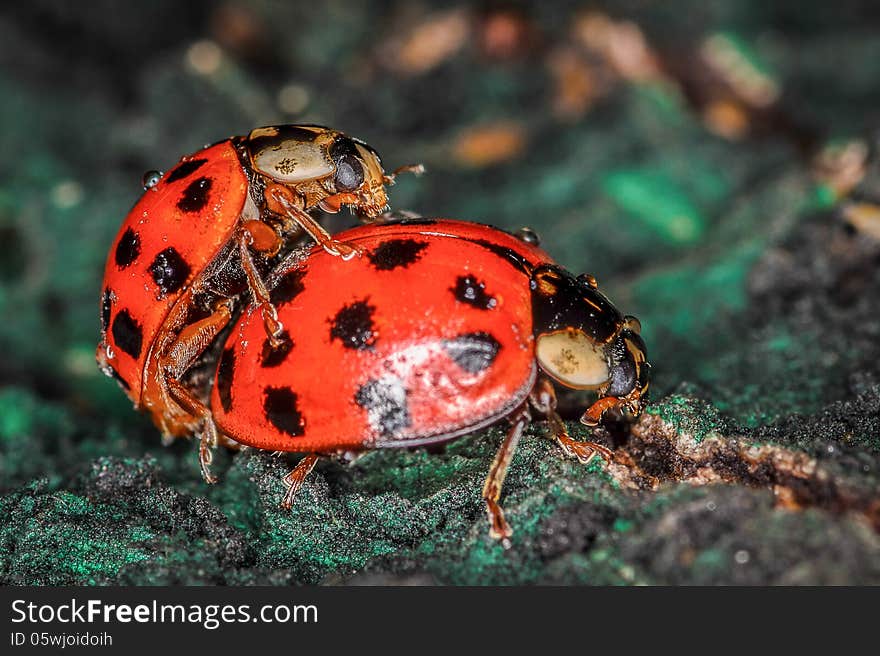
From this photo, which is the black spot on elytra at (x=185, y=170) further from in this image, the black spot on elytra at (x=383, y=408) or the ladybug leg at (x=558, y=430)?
the ladybug leg at (x=558, y=430)

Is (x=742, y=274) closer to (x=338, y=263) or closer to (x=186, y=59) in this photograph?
(x=338, y=263)

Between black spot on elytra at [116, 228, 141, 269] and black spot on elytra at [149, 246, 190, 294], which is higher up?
black spot on elytra at [116, 228, 141, 269]

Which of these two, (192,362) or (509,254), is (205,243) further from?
(509,254)

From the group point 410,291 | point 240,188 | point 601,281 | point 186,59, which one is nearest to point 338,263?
point 410,291

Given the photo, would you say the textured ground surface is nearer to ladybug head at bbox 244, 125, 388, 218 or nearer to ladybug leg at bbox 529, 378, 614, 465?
ladybug leg at bbox 529, 378, 614, 465

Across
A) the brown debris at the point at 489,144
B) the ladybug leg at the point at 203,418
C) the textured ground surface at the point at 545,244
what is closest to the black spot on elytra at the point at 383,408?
the textured ground surface at the point at 545,244

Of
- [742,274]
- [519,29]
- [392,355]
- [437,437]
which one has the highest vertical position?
[519,29]

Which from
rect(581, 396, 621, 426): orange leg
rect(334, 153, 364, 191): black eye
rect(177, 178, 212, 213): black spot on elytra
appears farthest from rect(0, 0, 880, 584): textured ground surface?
rect(334, 153, 364, 191): black eye
